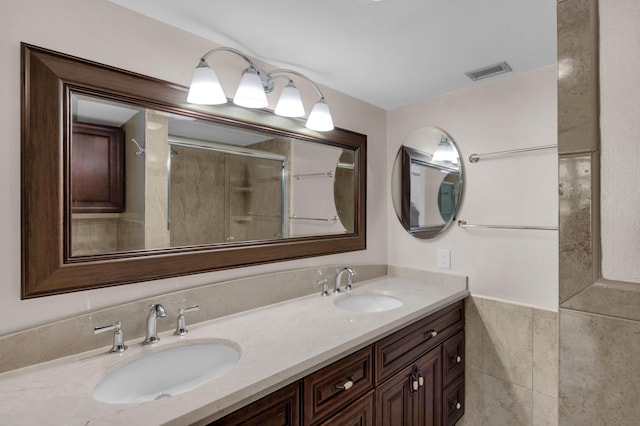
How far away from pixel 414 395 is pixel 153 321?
1270mm

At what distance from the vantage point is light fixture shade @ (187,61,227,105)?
51.7 inches

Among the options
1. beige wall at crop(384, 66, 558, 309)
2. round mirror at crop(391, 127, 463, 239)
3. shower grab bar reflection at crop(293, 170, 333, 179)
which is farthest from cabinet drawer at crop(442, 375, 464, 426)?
shower grab bar reflection at crop(293, 170, 333, 179)

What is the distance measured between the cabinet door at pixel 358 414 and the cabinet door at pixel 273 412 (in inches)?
7.1

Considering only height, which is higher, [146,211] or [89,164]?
[89,164]

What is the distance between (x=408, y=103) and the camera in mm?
2326

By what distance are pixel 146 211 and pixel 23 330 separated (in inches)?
21.1

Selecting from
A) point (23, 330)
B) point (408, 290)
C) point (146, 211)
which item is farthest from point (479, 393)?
point (23, 330)

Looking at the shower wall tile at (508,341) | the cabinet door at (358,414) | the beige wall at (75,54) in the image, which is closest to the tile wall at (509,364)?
the shower wall tile at (508,341)

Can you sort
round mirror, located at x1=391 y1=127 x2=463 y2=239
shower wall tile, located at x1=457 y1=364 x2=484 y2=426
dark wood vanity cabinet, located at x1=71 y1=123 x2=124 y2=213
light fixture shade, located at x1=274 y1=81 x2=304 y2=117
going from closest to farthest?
dark wood vanity cabinet, located at x1=71 y1=123 x2=124 y2=213 < light fixture shade, located at x1=274 y1=81 x2=304 y2=117 < shower wall tile, located at x1=457 y1=364 x2=484 y2=426 < round mirror, located at x1=391 y1=127 x2=463 y2=239

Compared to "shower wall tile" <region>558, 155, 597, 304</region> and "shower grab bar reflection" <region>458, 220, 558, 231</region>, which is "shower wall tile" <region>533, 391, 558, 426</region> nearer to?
"shower grab bar reflection" <region>458, 220, 558, 231</region>

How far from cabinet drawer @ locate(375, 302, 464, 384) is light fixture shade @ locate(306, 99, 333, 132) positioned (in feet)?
3.70

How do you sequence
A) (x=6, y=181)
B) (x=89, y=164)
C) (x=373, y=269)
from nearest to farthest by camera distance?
(x=6, y=181) < (x=89, y=164) < (x=373, y=269)

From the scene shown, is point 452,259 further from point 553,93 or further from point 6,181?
point 6,181

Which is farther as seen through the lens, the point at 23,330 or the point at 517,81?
the point at 517,81
